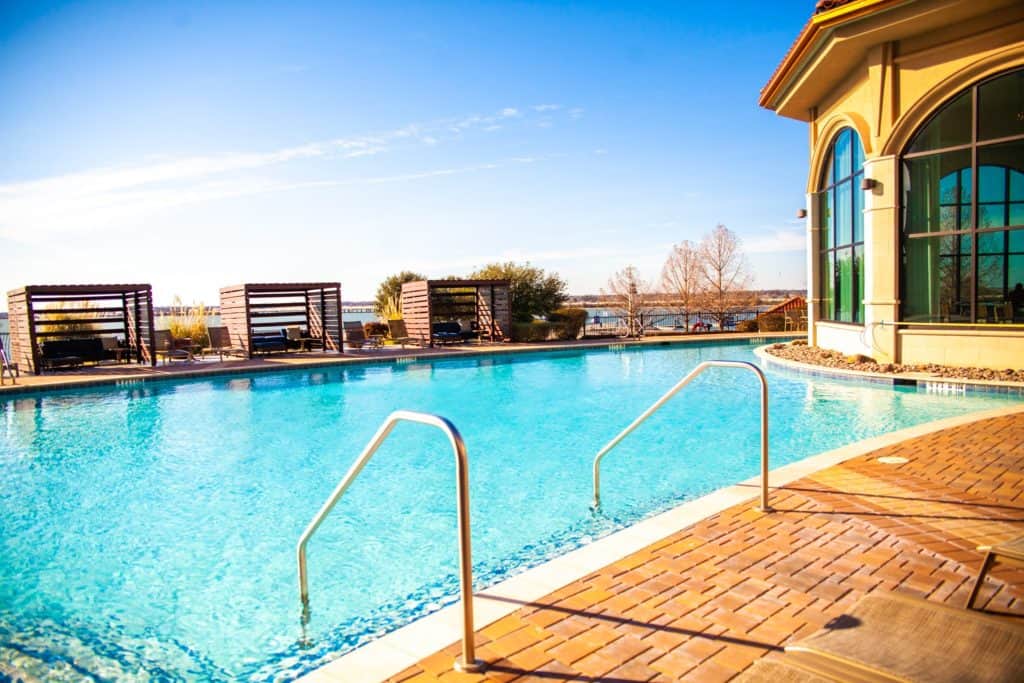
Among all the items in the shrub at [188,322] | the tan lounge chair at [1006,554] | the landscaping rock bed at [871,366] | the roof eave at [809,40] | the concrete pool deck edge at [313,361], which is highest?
the roof eave at [809,40]

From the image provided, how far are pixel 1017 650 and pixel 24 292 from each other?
18.0 m

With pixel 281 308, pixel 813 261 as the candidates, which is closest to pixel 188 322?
pixel 281 308

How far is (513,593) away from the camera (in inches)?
123

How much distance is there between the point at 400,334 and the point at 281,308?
12.2 ft

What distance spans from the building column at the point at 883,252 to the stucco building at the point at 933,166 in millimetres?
18

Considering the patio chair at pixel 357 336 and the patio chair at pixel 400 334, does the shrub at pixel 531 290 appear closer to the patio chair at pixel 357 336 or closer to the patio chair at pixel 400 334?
the patio chair at pixel 400 334

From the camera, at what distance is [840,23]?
10.6 m

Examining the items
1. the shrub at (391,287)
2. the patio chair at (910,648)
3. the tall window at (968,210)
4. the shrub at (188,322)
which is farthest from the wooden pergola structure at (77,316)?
the patio chair at (910,648)

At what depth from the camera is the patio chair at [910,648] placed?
1.65 metres

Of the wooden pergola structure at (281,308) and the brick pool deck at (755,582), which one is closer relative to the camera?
the brick pool deck at (755,582)

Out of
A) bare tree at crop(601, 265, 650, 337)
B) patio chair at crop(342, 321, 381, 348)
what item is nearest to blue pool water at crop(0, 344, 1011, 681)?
patio chair at crop(342, 321, 381, 348)

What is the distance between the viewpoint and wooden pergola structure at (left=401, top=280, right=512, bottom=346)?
19.8m

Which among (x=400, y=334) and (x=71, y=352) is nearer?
(x=71, y=352)

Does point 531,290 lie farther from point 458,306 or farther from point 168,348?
point 168,348
